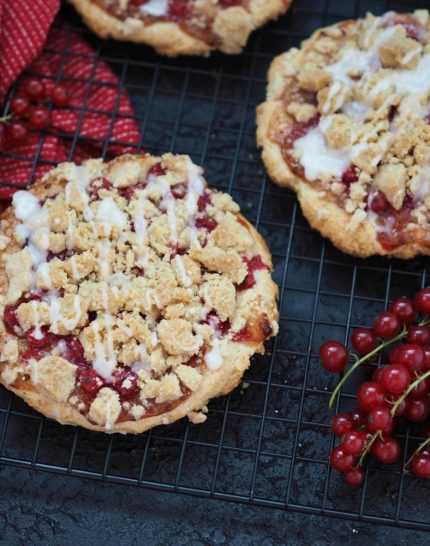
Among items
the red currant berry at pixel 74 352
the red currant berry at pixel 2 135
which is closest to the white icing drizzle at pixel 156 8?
the red currant berry at pixel 2 135

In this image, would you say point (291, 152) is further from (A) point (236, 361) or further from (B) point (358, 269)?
(A) point (236, 361)

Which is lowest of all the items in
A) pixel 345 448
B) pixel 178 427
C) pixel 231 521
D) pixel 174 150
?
pixel 231 521

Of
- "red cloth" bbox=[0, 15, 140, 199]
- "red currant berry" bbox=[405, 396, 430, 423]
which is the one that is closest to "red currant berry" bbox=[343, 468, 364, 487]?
"red currant berry" bbox=[405, 396, 430, 423]

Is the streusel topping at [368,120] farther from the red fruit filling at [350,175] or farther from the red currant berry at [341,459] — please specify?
the red currant berry at [341,459]

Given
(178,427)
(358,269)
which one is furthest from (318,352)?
(178,427)

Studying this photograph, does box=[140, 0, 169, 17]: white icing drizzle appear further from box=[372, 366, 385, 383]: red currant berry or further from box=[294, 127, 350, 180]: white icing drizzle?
box=[372, 366, 385, 383]: red currant berry
